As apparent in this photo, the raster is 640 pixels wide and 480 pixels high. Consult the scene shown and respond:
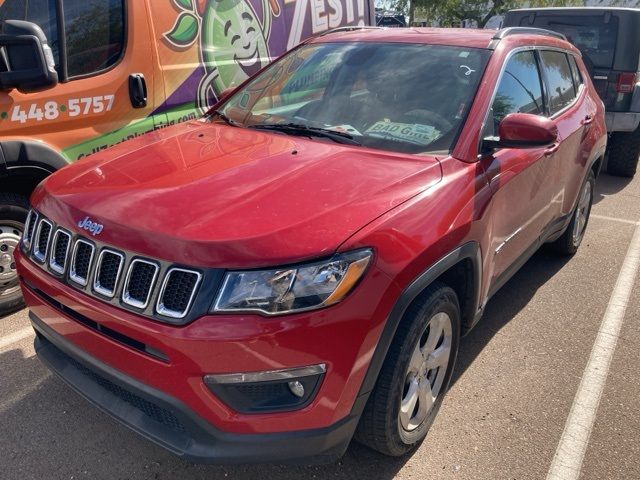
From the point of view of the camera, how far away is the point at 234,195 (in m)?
2.18

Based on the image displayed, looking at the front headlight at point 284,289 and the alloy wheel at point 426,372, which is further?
the alloy wheel at point 426,372

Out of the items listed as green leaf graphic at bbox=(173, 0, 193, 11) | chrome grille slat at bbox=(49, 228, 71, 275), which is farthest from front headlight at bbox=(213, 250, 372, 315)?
green leaf graphic at bbox=(173, 0, 193, 11)

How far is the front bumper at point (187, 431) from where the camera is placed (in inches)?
75.5

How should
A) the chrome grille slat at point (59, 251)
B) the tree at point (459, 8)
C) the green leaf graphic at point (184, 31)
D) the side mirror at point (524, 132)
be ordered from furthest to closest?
the tree at point (459, 8) → the green leaf graphic at point (184, 31) → the side mirror at point (524, 132) → the chrome grille slat at point (59, 251)

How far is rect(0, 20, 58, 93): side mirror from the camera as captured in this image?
3.11 metres

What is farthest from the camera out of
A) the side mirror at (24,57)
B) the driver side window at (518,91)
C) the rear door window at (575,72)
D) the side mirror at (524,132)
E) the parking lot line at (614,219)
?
the parking lot line at (614,219)

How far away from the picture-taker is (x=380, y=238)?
2.03 metres

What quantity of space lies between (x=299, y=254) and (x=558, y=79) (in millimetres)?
2915

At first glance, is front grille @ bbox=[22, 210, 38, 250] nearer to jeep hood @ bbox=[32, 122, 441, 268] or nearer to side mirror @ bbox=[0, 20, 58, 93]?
jeep hood @ bbox=[32, 122, 441, 268]

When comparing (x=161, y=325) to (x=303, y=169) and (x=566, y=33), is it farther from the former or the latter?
(x=566, y=33)

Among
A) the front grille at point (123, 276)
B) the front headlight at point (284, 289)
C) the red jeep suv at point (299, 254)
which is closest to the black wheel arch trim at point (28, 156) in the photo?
the red jeep suv at point (299, 254)

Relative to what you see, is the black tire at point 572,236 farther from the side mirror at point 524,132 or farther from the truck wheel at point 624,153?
the truck wheel at point 624,153

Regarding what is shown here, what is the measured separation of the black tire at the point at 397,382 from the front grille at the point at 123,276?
2.47 feet

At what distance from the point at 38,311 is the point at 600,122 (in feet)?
14.1
